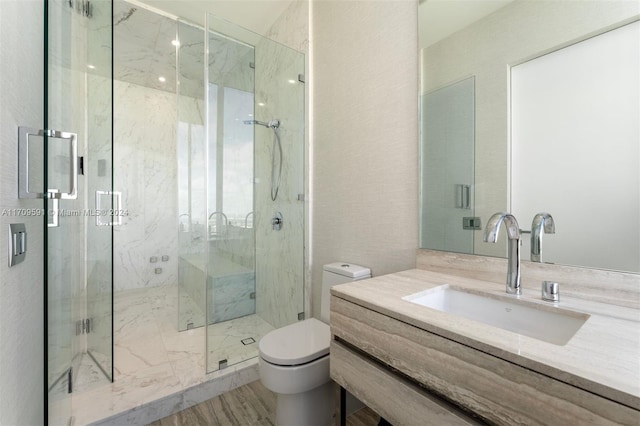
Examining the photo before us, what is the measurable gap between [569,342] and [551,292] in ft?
1.13

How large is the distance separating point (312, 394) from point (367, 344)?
2.26 feet

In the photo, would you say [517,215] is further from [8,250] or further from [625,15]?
[8,250]

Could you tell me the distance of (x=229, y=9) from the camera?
2.37 metres

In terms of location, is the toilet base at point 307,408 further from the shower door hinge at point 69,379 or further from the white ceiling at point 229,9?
the white ceiling at point 229,9

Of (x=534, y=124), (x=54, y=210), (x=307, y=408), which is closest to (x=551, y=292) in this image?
(x=534, y=124)

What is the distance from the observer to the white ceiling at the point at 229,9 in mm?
2285

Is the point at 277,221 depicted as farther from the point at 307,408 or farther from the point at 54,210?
the point at 54,210

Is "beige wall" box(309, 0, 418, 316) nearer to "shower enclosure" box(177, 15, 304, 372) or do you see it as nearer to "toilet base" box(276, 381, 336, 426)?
"shower enclosure" box(177, 15, 304, 372)

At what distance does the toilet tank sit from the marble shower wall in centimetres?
285

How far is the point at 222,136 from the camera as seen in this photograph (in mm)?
2234

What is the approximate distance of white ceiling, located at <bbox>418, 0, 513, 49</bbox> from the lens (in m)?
1.23

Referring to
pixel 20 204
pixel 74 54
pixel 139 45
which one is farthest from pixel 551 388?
pixel 139 45

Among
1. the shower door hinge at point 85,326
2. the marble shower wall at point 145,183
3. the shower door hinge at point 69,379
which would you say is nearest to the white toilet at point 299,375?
the shower door hinge at point 69,379

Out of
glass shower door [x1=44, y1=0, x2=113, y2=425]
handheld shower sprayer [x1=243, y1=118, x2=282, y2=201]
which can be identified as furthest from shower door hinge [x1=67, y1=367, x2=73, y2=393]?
handheld shower sprayer [x1=243, y1=118, x2=282, y2=201]
